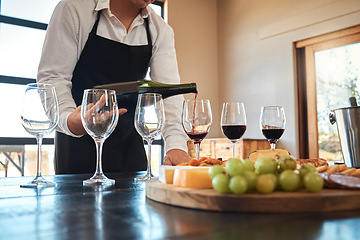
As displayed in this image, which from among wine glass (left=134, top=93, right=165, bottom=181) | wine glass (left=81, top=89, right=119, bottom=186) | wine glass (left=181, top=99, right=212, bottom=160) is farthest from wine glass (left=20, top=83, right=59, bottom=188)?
wine glass (left=181, top=99, right=212, bottom=160)

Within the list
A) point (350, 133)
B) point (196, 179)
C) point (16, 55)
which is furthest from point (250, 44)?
point (196, 179)

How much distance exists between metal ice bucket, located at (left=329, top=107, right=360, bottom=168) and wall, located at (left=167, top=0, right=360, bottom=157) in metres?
2.74

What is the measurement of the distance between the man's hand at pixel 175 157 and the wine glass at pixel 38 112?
22.6 inches

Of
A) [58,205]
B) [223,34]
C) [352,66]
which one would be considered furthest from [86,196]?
[223,34]

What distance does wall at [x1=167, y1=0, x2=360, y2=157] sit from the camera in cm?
439

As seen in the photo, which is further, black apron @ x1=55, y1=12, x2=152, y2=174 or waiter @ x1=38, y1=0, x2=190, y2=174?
black apron @ x1=55, y1=12, x2=152, y2=174

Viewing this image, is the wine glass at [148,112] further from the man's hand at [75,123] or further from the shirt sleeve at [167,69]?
the shirt sleeve at [167,69]

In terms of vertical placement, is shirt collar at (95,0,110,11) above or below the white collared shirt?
above

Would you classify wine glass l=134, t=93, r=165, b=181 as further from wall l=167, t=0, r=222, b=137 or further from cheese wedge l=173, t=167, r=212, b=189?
wall l=167, t=0, r=222, b=137

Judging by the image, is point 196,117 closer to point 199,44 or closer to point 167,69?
point 167,69

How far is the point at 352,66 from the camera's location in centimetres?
404

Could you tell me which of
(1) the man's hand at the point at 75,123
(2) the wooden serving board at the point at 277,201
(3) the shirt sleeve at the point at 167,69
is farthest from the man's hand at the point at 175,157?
(2) the wooden serving board at the point at 277,201

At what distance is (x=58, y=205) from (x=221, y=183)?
278 millimetres

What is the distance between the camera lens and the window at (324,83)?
4051 millimetres
